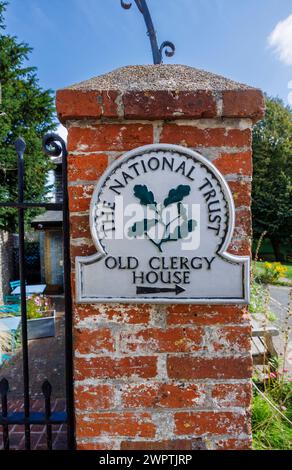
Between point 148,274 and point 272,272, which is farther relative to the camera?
point 272,272

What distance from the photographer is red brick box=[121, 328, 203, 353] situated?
50.6 inches

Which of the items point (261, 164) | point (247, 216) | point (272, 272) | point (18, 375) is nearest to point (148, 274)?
point (247, 216)

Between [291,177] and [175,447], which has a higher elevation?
[291,177]

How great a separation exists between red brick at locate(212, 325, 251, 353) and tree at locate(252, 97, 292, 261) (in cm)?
1792

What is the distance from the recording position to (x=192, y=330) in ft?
4.22

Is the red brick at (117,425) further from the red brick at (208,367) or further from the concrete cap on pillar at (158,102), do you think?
the concrete cap on pillar at (158,102)

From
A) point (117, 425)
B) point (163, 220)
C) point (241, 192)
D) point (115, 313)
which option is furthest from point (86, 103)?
point (117, 425)

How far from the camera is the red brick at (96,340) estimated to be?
4.20 ft

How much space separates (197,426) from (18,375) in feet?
12.6

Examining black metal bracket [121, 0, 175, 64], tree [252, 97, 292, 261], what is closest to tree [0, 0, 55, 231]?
black metal bracket [121, 0, 175, 64]

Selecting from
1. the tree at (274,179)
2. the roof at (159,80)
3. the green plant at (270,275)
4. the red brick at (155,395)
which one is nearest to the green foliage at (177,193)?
the roof at (159,80)

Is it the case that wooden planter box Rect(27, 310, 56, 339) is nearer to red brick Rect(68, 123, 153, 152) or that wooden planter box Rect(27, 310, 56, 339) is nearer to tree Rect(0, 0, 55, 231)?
tree Rect(0, 0, 55, 231)

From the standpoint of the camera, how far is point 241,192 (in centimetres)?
127

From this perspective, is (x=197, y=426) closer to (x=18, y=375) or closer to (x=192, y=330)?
(x=192, y=330)
